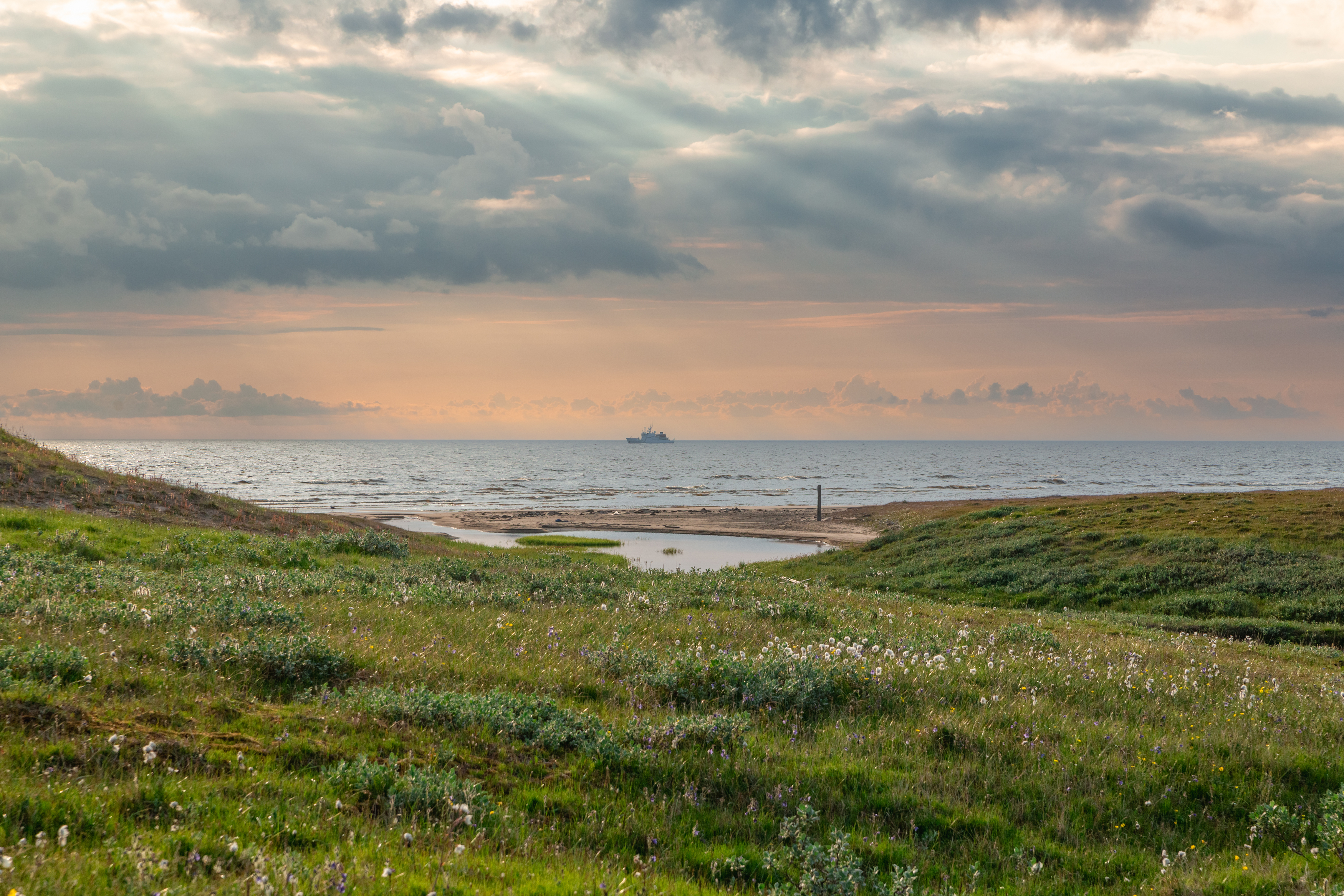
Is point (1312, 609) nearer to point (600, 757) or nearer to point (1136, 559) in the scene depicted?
point (1136, 559)

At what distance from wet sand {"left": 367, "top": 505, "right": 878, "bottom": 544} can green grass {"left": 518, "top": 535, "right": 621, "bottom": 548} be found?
21.2 ft

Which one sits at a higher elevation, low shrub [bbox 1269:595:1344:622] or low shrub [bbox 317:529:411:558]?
low shrub [bbox 317:529:411:558]

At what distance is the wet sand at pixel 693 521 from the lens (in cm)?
6781

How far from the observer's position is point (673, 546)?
59719 millimetres

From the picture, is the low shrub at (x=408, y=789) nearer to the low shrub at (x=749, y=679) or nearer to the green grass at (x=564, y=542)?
the low shrub at (x=749, y=679)

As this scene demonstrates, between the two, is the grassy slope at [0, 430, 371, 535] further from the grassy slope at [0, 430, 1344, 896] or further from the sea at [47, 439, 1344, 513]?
the sea at [47, 439, 1344, 513]

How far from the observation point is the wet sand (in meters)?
67.8

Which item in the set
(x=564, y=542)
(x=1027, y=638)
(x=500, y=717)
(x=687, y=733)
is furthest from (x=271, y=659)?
(x=564, y=542)

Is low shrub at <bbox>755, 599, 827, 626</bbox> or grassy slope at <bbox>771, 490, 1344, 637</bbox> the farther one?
grassy slope at <bbox>771, 490, 1344, 637</bbox>

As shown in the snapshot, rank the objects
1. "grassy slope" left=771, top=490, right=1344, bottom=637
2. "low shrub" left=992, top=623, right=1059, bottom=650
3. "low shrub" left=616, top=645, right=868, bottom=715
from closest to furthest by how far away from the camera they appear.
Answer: "low shrub" left=616, top=645, right=868, bottom=715 → "low shrub" left=992, top=623, right=1059, bottom=650 → "grassy slope" left=771, top=490, right=1344, bottom=637

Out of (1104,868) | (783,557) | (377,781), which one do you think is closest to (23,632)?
(377,781)

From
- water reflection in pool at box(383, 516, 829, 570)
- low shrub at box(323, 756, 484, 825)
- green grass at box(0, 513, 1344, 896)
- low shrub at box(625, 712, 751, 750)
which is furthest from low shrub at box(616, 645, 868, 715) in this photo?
water reflection in pool at box(383, 516, 829, 570)

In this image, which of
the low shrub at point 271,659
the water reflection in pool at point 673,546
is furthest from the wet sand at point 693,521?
the low shrub at point 271,659

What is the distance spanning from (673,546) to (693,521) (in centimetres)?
1840
